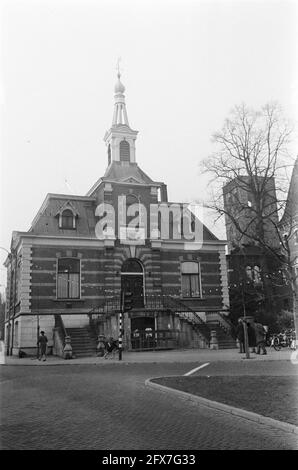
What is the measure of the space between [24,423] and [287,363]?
1209 centimetres

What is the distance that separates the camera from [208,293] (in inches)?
1316

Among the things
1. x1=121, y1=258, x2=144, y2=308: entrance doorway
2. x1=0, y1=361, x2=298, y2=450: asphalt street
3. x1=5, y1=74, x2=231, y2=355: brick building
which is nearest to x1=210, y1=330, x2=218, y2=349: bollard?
x1=5, y1=74, x2=231, y2=355: brick building

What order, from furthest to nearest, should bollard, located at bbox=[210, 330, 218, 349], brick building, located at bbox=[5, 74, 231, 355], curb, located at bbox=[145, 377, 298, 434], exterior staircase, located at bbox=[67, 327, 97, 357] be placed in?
brick building, located at bbox=[5, 74, 231, 355], bollard, located at bbox=[210, 330, 218, 349], exterior staircase, located at bbox=[67, 327, 97, 357], curb, located at bbox=[145, 377, 298, 434]

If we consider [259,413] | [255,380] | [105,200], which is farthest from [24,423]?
[105,200]

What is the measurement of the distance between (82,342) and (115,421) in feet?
61.1

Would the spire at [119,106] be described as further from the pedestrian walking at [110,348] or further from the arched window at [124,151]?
the pedestrian walking at [110,348]

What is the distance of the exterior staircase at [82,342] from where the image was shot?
25672mm

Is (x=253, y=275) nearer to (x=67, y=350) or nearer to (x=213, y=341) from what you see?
(x=213, y=341)

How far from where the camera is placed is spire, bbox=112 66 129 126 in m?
37.4

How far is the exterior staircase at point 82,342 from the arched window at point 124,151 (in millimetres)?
13592

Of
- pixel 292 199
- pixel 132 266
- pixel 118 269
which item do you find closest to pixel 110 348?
pixel 118 269

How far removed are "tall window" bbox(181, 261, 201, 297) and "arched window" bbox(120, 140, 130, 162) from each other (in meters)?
9.31

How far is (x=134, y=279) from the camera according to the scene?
105 feet

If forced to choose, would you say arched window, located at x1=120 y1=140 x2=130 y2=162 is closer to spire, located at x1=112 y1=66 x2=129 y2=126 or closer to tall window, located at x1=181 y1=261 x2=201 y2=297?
spire, located at x1=112 y1=66 x2=129 y2=126
